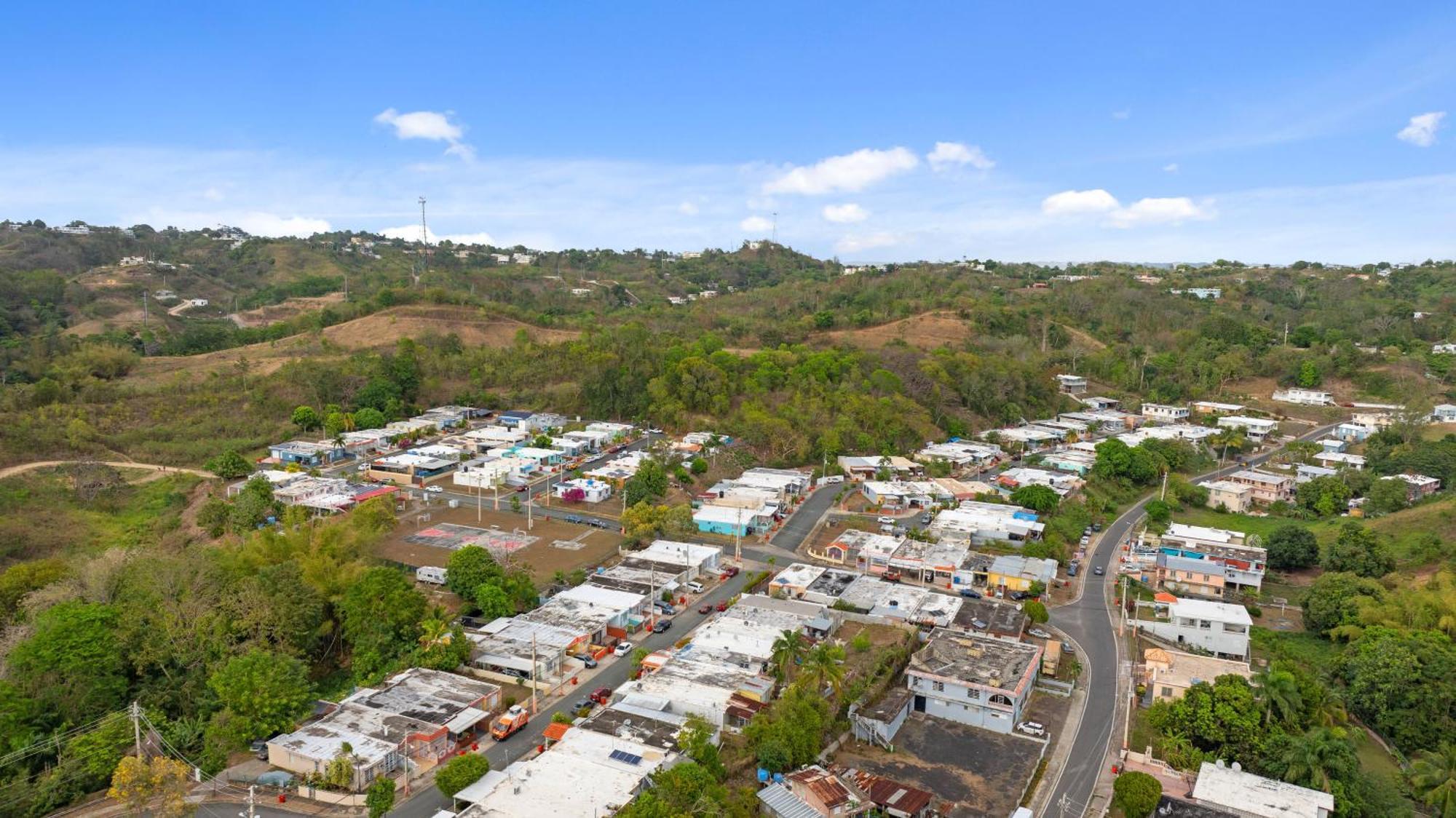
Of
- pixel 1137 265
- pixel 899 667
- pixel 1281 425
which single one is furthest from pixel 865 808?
pixel 1137 265

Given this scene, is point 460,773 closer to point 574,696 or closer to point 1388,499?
point 574,696

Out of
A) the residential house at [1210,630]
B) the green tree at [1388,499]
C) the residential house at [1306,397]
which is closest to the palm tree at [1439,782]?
the residential house at [1210,630]

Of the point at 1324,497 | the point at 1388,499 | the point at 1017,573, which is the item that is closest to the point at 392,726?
the point at 1017,573

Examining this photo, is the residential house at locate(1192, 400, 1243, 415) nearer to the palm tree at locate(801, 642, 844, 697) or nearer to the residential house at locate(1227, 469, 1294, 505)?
the residential house at locate(1227, 469, 1294, 505)

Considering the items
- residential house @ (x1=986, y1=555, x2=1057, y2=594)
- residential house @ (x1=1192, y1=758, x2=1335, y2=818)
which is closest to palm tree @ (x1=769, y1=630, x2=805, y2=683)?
residential house @ (x1=1192, y1=758, x2=1335, y2=818)

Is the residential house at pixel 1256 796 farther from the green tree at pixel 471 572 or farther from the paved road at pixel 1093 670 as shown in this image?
the green tree at pixel 471 572
